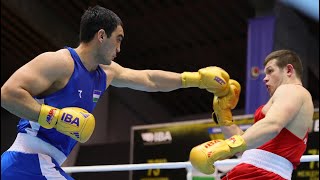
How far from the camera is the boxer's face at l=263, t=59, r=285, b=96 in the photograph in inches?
107

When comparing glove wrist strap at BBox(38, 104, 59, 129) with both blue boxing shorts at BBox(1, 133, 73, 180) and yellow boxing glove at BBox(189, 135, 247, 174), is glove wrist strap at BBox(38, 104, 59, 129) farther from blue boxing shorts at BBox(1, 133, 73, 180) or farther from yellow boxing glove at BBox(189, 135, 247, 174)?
yellow boxing glove at BBox(189, 135, 247, 174)

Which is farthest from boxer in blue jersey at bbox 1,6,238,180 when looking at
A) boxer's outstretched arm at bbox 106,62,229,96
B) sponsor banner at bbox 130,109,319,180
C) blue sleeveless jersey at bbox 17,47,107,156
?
sponsor banner at bbox 130,109,319,180

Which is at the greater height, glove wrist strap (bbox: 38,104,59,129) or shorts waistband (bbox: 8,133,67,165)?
glove wrist strap (bbox: 38,104,59,129)

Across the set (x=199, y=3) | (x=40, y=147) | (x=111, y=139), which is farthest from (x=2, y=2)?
(x=40, y=147)

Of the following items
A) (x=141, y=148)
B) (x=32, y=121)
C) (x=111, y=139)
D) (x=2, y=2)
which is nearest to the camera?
(x=32, y=121)

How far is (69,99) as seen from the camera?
257 cm

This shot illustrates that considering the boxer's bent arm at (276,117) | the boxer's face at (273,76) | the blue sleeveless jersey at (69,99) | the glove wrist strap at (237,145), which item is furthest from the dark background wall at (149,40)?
the glove wrist strap at (237,145)

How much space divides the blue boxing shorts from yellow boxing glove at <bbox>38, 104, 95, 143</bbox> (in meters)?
0.19

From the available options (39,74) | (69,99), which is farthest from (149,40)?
(39,74)

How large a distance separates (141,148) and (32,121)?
4138 millimetres

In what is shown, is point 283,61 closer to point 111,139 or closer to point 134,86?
point 134,86

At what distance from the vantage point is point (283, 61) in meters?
2.74

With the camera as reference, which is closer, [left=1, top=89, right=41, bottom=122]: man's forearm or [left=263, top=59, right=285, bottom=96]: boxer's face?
[left=1, top=89, right=41, bottom=122]: man's forearm

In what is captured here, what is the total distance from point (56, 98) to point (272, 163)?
1020 mm
